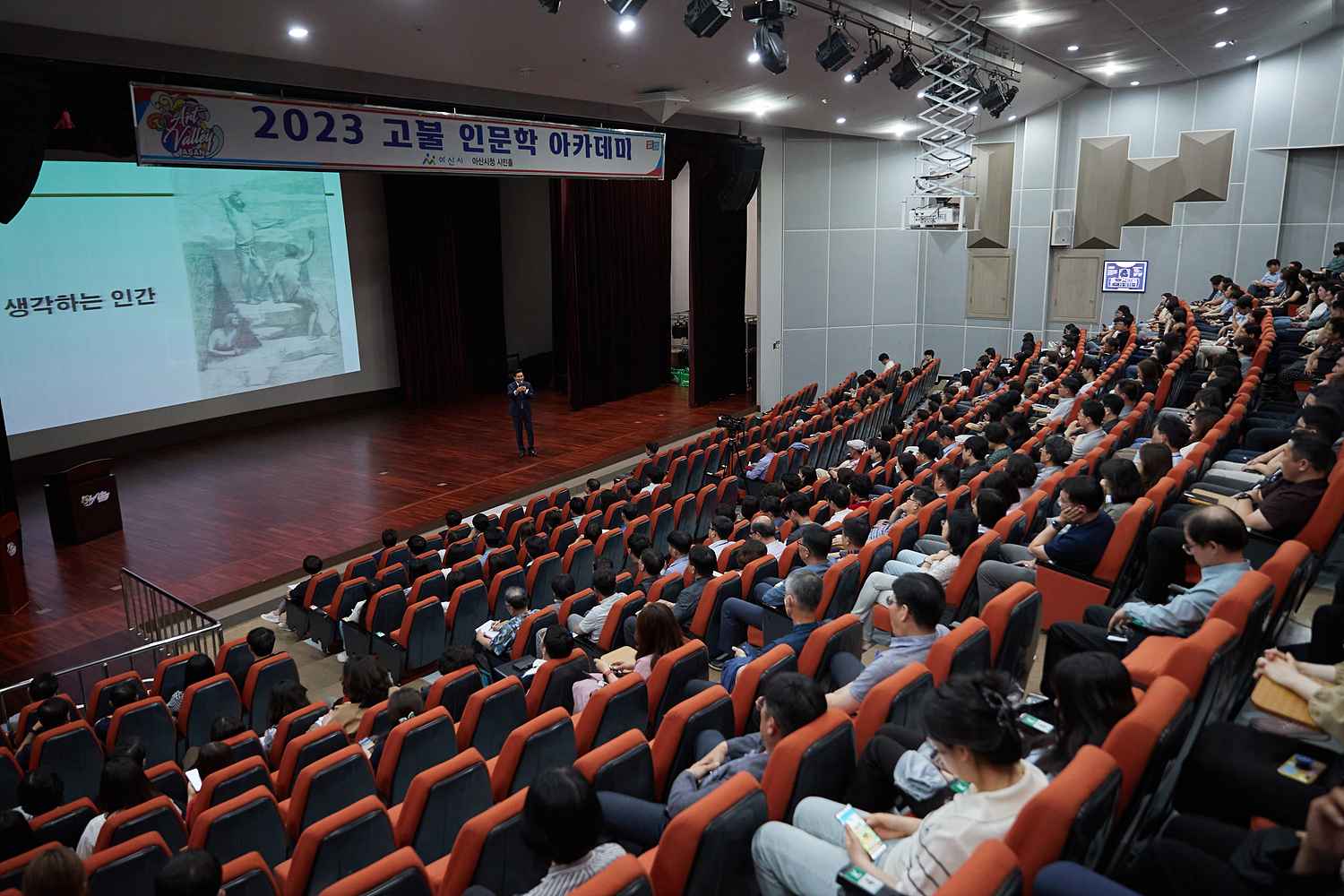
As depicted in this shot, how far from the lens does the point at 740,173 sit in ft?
45.3

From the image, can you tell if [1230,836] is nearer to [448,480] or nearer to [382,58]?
[382,58]

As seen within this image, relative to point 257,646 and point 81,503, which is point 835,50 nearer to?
point 257,646

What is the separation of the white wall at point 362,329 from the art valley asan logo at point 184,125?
6.32 m

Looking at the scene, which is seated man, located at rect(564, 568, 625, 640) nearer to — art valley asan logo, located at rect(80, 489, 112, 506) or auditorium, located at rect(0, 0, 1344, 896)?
auditorium, located at rect(0, 0, 1344, 896)

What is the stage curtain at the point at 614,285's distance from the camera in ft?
49.6

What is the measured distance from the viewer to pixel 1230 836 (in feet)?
6.72

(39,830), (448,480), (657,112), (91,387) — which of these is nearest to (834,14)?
(657,112)

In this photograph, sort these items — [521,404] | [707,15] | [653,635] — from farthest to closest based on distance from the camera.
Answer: [521,404], [707,15], [653,635]

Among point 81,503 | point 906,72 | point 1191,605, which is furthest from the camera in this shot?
point 81,503

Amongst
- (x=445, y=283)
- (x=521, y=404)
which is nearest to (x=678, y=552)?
(x=521, y=404)

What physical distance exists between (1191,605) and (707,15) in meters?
4.98

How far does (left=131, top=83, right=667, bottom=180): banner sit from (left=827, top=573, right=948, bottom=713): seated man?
6.94 metres

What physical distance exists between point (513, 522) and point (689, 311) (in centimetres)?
767

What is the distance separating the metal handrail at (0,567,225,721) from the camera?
257 inches
